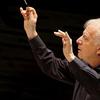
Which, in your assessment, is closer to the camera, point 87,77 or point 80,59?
point 87,77

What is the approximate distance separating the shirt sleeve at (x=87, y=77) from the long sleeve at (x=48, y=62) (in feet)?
0.84

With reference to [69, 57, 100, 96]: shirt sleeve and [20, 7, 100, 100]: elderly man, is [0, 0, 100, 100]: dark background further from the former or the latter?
[69, 57, 100, 96]: shirt sleeve

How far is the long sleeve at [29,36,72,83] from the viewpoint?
1924 millimetres

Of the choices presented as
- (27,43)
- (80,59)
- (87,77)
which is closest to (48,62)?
(80,59)

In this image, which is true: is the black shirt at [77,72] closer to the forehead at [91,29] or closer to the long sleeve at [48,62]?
the long sleeve at [48,62]

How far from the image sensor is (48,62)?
196 centimetres

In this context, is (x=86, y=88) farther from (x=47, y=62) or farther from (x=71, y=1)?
(x=71, y=1)

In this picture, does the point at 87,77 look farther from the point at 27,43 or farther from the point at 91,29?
the point at 27,43

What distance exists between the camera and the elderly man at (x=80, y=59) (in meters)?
1.69

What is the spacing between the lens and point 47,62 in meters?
1.95

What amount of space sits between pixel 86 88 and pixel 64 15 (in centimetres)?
171

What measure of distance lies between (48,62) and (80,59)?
20 cm

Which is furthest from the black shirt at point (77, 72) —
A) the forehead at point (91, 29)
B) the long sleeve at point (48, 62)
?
the forehead at point (91, 29)

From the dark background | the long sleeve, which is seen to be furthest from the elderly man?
the dark background
